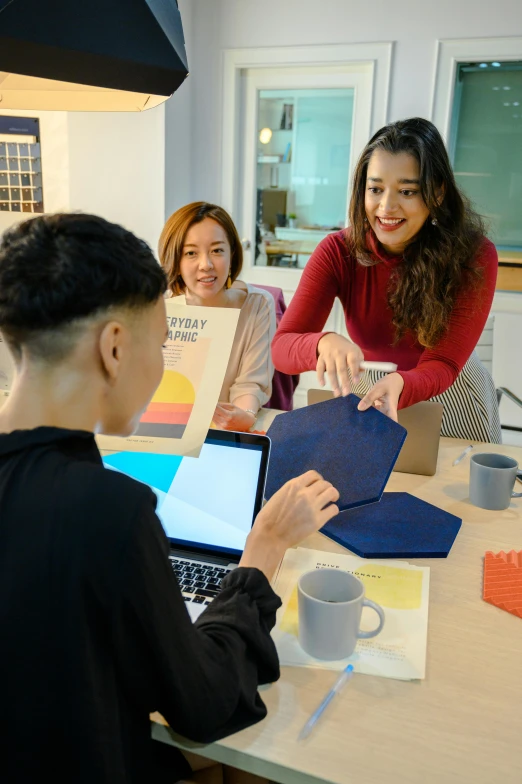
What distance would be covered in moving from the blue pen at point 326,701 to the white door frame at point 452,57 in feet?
11.8

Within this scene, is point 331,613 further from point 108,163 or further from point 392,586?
point 108,163

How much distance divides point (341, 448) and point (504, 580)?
0.37m

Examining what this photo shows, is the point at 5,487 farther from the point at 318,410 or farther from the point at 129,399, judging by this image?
the point at 318,410

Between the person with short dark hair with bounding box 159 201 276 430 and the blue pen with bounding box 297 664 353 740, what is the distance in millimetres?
1155

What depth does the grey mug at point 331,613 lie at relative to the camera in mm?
842

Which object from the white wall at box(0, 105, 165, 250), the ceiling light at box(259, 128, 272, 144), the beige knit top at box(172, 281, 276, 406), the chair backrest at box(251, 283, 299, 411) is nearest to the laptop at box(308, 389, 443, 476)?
the beige knit top at box(172, 281, 276, 406)

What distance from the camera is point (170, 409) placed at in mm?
1242

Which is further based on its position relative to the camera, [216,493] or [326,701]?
[216,493]

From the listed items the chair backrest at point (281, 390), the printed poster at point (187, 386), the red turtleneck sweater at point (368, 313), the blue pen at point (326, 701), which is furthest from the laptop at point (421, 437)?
the chair backrest at point (281, 390)

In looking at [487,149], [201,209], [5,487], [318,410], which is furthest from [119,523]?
[487,149]

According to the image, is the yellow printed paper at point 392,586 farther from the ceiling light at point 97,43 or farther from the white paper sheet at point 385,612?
the ceiling light at point 97,43

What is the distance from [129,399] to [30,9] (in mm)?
432

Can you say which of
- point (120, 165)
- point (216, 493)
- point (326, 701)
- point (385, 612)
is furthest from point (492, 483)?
point (120, 165)

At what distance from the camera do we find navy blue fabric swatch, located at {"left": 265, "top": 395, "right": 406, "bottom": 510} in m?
1.23
